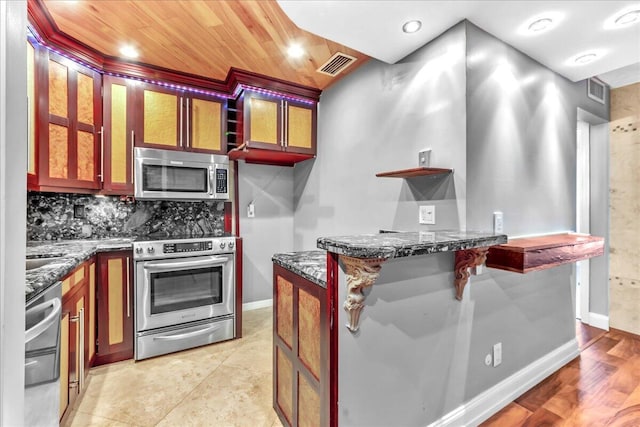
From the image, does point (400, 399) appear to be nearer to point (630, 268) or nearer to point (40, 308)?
point (40, 308)

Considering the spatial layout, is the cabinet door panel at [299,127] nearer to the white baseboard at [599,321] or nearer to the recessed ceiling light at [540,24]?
the recessed ceiling light at [540,24]

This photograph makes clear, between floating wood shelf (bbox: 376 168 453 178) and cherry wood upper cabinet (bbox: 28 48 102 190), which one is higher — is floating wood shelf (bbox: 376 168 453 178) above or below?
below

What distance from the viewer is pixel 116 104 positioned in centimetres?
263

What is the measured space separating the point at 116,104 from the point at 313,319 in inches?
105

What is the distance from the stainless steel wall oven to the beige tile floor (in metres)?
0.14

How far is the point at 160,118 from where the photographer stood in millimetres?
2789

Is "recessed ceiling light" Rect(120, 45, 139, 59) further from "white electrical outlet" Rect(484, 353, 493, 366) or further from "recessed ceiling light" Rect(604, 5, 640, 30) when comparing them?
"white electrical outlet" Rect(484, 353, 493, 366)

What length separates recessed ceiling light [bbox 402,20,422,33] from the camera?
171 cm

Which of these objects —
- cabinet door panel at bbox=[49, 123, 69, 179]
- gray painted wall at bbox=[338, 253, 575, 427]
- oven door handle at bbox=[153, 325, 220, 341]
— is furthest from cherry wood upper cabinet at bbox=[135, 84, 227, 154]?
gray painted wall at bbox=[338, 253, 575, 427]

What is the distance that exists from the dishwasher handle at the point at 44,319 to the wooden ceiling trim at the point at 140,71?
186cm

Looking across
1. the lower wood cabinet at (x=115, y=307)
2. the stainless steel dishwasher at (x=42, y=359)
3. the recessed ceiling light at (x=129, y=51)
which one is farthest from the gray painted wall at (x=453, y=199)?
the lower wood cabinet at (x=115, y=307)

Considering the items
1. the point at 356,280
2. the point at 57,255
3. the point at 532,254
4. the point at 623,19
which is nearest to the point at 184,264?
the point at 57,255

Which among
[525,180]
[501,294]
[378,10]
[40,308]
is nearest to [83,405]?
[40,308]

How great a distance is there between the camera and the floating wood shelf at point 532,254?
163 cm
